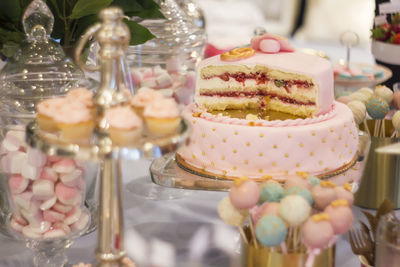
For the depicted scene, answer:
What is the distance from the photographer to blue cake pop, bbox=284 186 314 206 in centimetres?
98

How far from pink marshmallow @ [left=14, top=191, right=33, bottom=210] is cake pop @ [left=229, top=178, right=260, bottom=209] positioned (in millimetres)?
438

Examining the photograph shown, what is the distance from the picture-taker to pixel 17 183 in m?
1.19

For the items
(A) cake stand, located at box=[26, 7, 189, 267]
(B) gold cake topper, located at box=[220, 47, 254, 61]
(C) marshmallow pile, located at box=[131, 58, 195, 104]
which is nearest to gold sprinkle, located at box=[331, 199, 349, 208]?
(A) cake stand, located at box=[26, 7, 189, 267]

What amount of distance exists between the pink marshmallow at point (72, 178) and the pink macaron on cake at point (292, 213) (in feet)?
1.08

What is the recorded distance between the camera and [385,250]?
1.01 m

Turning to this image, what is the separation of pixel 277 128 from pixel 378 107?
11.5 inches

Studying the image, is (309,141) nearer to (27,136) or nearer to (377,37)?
(27,136)

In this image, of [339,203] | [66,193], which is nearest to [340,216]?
[339,203]

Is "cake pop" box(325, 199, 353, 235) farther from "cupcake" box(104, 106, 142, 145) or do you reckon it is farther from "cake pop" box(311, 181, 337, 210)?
"cupcake" box(104, 106, 142, 145)

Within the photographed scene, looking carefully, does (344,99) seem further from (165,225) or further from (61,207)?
(61,207)

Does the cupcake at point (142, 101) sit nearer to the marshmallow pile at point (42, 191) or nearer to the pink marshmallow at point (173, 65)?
the marshmallow pile at point (42, 191)

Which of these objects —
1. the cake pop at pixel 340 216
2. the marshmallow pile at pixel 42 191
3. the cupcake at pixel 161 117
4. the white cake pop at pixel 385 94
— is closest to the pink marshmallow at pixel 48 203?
the marshmallow pile at pixel 42 191

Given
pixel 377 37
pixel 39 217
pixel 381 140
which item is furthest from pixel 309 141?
pixel 377 37

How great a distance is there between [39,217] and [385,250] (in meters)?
0.66
